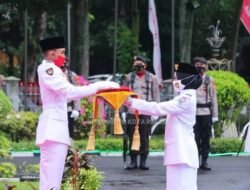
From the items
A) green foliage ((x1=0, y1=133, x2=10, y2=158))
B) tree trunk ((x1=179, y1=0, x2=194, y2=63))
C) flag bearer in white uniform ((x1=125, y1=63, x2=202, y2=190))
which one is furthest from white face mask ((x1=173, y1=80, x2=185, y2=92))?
tree trunk ((x1=179, y1=0, x2=194, y2=63))

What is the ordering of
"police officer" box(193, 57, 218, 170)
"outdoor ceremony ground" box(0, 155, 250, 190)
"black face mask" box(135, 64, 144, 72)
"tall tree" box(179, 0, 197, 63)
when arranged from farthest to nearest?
1. "tall tree" box(179, 0, 197, 63)
2. "police officer" box(193, 57, 218, 170)
3. "black face mask" box(135, 64, 144, 72)
4. "outdoor ceremony ground" box(0, 155, 250, 190)

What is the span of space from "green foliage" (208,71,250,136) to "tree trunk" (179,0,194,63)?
11977 millimetres

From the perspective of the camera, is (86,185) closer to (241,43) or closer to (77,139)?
(77,139)

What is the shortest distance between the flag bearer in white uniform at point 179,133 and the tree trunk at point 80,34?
626 inches

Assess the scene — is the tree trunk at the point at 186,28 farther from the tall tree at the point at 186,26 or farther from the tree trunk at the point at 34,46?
the tree trunk at the point at 34,46

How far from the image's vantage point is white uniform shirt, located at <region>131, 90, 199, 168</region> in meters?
9.49

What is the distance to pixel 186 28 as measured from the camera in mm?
33688

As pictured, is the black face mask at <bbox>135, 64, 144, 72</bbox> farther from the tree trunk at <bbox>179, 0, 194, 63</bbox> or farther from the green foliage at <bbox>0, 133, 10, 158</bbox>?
the tree trunk at <bbox>179, 0, 194, 63</bbox>

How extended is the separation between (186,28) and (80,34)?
8865 millimetres

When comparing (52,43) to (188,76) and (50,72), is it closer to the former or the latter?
(50,72)

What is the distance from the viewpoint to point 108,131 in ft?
73.9

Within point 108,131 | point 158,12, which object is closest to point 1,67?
point 158,12

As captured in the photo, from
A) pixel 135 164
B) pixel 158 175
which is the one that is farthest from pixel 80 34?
pixel 158 175

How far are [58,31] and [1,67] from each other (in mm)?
3367
